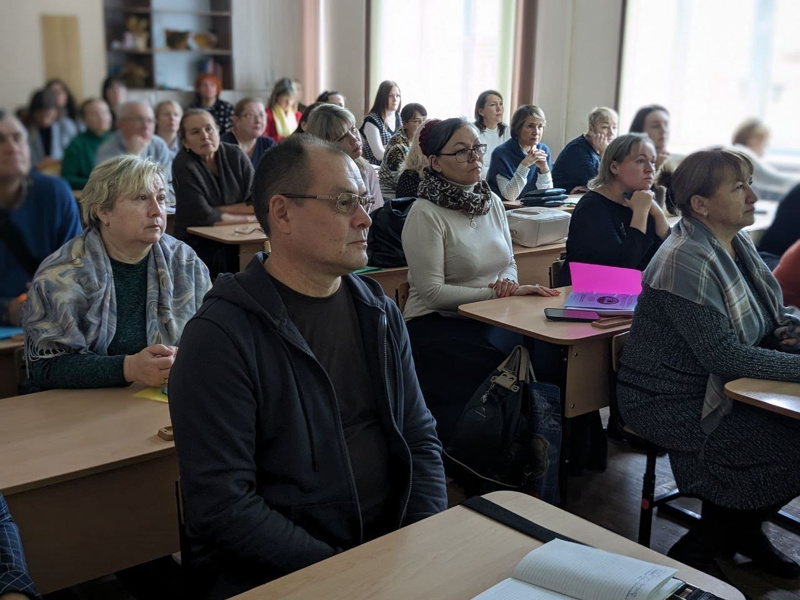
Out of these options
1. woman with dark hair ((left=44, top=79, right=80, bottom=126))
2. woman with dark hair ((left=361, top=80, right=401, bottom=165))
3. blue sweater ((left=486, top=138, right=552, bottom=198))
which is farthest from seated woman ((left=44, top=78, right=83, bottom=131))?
woman with dark hair ((left=361, top=80, right=401, bottom=165))

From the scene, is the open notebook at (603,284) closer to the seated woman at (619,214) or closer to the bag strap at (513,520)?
the seated woman at (619,214)

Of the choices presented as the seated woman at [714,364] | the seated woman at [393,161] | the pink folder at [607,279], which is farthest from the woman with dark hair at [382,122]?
the seated woman at [714,364]

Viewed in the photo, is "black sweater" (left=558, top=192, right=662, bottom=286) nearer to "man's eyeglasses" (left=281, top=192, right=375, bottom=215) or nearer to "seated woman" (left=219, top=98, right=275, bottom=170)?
"man's eyeglasses" (left=281, top=192, right=375, bottom=215)

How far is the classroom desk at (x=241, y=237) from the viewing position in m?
3.58

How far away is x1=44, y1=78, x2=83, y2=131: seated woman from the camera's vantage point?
0.55 m

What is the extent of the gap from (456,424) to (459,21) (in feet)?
17.5

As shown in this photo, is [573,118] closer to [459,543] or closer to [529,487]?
[529,487]

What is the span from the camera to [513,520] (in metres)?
1.17

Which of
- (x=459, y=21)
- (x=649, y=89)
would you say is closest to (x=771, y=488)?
(x=649, y=89)

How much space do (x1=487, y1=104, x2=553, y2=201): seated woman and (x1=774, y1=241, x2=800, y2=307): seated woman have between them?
2132 mm

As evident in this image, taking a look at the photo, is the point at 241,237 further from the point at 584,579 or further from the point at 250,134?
the point at 584,579

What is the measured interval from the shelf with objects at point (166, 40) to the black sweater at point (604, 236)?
2.18m

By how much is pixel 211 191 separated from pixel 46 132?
3738mm

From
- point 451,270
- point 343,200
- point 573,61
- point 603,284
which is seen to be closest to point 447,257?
point 451,270
